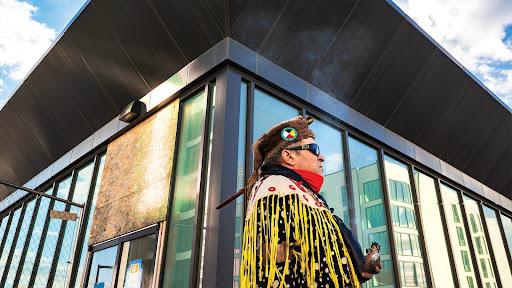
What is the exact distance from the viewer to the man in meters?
1.51

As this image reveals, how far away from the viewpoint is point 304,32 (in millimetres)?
6418

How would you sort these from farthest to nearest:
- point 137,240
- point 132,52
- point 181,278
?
1. point 132,52
2. point 137,240
3. point 181,278

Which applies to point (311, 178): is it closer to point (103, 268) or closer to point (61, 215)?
point (103, 268)

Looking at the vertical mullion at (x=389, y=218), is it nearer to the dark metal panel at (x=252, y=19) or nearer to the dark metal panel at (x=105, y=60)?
the dark metal panel at (x=252, y=19)

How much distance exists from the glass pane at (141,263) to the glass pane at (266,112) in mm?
2255

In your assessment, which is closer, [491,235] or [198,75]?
[198,75]

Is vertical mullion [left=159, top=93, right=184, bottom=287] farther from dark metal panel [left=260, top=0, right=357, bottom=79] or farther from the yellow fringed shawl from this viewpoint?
the yellow fringed shawl

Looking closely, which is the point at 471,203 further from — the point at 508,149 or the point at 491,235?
the point at 508,149

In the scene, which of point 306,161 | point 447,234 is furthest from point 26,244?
point 306,161

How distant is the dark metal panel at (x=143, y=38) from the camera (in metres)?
6.55

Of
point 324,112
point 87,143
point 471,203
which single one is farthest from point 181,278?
point 471,203

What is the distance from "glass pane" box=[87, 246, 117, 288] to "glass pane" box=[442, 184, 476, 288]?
717 cm

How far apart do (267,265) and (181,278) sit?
412cm

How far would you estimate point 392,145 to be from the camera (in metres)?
8.51
